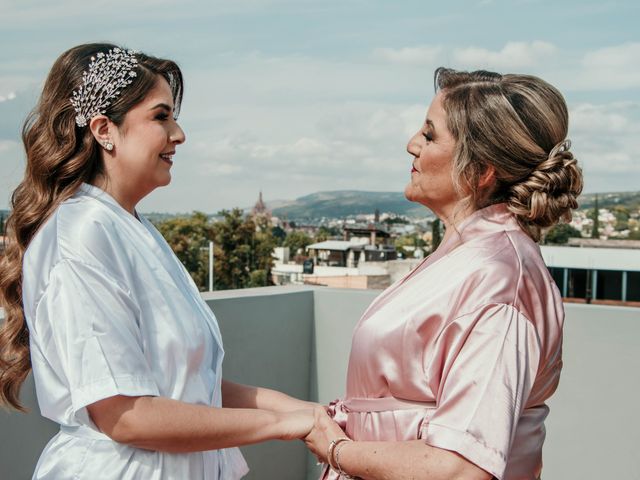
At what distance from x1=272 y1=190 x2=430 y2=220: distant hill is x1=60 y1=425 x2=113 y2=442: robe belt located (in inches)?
2596

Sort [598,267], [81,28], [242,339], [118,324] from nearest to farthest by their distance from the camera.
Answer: [118,324] → [242,339] → [598,267] → [81,28]

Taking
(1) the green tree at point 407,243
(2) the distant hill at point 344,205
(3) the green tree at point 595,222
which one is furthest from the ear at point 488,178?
(2) the distant hill at point 344,205

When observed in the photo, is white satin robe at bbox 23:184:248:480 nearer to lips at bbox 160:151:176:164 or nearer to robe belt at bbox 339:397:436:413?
A: lips at bbox 160:151:176:164

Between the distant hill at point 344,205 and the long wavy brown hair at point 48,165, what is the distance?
65835 mm

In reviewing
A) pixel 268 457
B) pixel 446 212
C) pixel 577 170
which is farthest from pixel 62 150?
pixel 268 457

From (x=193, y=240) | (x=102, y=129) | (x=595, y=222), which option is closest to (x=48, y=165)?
(x=102, y=129)

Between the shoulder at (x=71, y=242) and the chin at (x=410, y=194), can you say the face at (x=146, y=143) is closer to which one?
the shoulder at (x=71, y=242)

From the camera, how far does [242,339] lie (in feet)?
10.4

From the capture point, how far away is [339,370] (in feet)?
11.4

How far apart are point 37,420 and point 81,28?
87.8m

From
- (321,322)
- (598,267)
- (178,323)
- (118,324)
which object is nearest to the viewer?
(118,324)

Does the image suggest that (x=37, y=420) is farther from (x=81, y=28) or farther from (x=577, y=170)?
(x=81, y=28)

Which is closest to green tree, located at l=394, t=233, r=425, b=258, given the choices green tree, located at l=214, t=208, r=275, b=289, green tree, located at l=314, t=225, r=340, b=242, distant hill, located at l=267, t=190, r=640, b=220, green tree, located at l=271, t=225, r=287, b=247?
distant hill, located at l=267, t=190, r=640, b=220

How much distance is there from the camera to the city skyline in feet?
283
